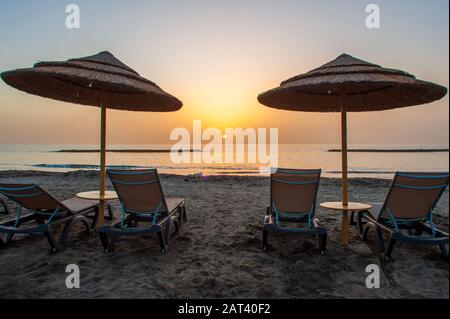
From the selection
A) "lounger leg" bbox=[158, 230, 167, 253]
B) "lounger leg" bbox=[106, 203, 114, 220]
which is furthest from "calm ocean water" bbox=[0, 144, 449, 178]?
"lounger leg" bbox=[158, 230, 167, 253]

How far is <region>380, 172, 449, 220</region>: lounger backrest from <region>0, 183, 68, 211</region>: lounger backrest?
4327 mm

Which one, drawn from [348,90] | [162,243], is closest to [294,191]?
[162,243]

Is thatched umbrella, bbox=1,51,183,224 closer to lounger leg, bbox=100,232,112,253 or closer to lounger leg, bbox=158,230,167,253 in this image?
lounger leg, bbox=100,232,112,253

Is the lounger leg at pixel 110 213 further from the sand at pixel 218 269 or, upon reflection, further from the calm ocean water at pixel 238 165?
the calm ocean water at pixel 238 165

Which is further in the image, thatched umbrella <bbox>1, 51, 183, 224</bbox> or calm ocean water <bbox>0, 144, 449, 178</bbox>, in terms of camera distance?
calm ocean water <bbox>0, 144, 449, 178</bbox>

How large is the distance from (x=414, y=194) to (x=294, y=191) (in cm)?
140

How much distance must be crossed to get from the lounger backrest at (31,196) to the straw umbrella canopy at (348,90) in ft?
10.7

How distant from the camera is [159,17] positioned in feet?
28.6

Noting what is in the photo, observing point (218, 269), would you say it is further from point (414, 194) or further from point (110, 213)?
point (110, 213)

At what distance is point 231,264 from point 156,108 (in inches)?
133

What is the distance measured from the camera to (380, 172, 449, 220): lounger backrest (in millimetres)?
3326

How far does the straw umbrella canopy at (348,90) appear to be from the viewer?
3.35m
